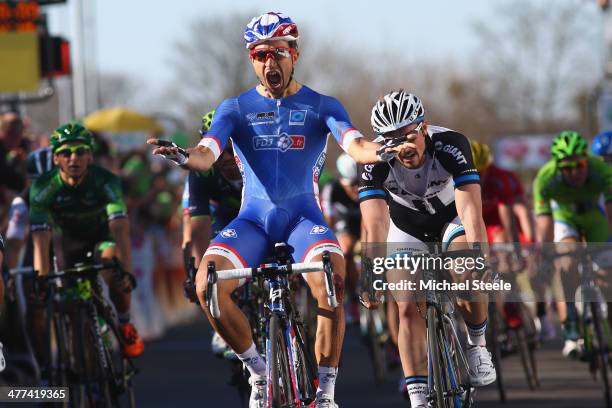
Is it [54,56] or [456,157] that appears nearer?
[456,157]

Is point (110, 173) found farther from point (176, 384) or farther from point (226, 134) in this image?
point (176, 384)

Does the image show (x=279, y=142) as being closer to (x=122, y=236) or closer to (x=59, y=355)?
(x=122, y=236)

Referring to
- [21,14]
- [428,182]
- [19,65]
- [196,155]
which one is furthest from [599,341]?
[19,65]

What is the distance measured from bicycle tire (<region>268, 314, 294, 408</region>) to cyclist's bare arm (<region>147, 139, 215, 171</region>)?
3.01ft

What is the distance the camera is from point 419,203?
10.0 meters

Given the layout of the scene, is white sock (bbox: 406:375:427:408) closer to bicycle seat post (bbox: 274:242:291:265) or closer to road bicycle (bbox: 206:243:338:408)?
road bicycle (bbox: 206:243:338:408)

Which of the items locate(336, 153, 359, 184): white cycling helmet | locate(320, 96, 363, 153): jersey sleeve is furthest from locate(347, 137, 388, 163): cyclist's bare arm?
locate(336, 153, 359, 184): white cycling helmet

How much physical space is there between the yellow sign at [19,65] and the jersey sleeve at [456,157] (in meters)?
10.0

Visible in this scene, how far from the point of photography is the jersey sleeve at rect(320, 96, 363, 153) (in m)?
9.21

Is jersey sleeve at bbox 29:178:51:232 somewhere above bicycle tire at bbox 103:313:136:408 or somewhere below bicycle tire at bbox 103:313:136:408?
above

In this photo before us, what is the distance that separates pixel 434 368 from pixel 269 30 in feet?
7.26

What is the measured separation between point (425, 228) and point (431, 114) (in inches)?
3363

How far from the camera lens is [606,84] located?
40906 millimetres

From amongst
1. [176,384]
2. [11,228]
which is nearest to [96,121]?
[176,384]
